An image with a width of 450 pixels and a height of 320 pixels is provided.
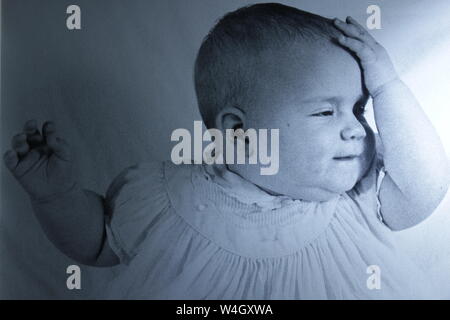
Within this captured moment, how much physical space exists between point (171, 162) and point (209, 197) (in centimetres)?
18

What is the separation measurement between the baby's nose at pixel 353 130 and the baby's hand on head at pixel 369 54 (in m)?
0.12

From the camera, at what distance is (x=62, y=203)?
7.54 feet

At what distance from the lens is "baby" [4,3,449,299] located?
7.57 ft

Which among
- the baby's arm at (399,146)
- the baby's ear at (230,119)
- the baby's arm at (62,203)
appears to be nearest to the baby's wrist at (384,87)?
the baby's arm at (399,146)

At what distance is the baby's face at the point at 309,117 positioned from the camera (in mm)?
2316

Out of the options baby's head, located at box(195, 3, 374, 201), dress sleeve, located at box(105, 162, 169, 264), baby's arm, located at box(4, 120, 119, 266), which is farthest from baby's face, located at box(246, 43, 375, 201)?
baby's arm, located at box(4, 120, 119, 266)

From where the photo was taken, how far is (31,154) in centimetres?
232

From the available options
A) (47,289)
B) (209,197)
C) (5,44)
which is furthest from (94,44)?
(47,289)

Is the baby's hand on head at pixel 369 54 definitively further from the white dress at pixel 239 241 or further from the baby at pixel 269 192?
the white dress at pixel 239 241

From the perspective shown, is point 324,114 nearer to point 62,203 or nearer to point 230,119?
point 230,119

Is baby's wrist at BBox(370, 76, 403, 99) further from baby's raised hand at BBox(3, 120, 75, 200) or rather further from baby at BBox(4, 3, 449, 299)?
baby's raised hand at BBox(3, 120, 75, 200)

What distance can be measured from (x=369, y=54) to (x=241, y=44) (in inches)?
18.0

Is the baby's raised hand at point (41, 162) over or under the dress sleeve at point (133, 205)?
over

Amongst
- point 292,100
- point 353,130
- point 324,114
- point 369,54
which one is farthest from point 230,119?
point 369,54
